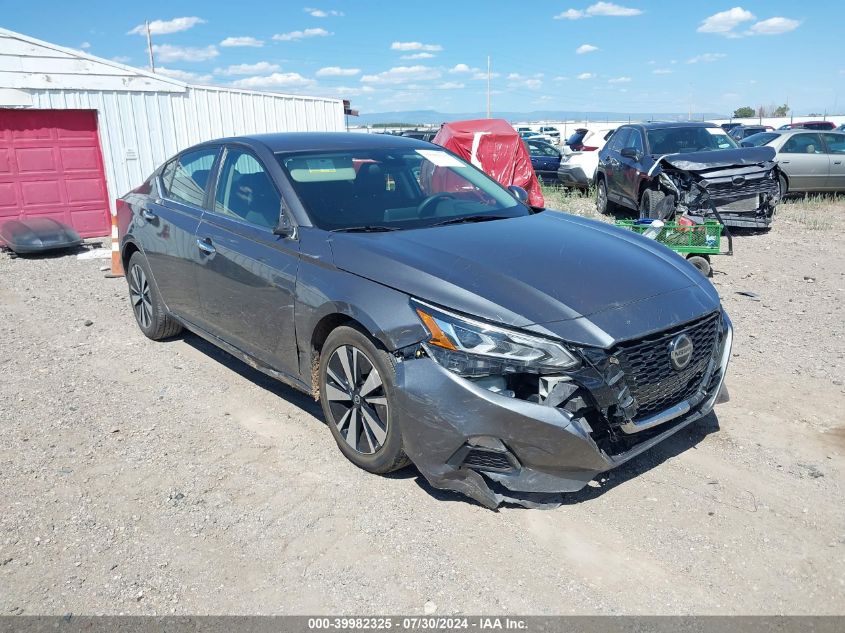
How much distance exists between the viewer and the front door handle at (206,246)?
14.8 feet

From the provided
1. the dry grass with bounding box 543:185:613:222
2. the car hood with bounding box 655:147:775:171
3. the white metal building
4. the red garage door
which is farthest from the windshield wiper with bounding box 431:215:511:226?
the red garage door

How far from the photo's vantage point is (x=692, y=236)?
7961 mm

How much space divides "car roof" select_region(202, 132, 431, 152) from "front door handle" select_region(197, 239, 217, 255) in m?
0.70

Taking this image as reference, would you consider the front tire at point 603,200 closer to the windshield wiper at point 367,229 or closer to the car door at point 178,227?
the car door at point 178,227

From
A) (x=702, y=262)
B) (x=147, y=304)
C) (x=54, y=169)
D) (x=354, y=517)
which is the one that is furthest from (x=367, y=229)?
(x=54, y=169)

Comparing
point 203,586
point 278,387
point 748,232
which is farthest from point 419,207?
point 748,232

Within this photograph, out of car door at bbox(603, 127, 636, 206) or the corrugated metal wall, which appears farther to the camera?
the corrugated metal wall

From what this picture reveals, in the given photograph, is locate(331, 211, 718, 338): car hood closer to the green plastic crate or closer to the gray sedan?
the green plastic crate

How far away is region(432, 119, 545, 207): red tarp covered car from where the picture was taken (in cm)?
1298

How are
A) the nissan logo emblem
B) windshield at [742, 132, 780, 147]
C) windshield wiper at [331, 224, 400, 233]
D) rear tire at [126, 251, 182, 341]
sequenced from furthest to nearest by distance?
windshield at [742, 132, 780, 147], rear tire at [126, 251, 182, 341], windshield wiper at [331, 224, 400, 233], the nissan logo emblem

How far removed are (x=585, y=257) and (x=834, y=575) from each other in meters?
1.77

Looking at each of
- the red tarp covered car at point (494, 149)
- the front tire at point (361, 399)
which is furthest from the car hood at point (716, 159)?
the front tire at point (361, 399)

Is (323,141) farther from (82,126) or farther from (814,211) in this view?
(814,211)

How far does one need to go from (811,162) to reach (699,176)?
531cm
